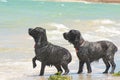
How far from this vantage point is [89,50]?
14750mm

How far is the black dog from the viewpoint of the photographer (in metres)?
14.6

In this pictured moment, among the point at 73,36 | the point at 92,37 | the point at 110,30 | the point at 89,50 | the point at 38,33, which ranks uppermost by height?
the point at 38,33

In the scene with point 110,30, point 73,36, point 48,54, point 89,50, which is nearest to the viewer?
point 48,54

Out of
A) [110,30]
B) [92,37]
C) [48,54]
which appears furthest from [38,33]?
[110,30]

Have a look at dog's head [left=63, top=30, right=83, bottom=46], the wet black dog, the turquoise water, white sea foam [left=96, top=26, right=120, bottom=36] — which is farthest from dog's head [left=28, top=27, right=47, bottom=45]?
the turquoise water

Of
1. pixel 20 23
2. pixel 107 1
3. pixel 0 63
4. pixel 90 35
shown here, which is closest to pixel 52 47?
pixel 0 63

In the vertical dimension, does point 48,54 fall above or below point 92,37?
above

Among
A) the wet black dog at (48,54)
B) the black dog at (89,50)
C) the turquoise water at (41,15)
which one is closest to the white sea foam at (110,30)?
the turquoise water at (41,15)

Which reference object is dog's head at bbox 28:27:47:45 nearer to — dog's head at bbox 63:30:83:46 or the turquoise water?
dog's head at bbox 63:30:83:46

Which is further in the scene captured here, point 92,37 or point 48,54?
point 92,37

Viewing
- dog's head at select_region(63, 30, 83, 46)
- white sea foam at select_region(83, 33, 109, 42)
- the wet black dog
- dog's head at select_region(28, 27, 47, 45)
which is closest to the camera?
dog's head at select_region(28, 27, 47, 45)

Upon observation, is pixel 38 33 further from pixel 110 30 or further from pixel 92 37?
pixel 110 30

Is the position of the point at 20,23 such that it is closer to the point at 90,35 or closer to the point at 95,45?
the point at 90,35

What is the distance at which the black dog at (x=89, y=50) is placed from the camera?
1457 centimetres
